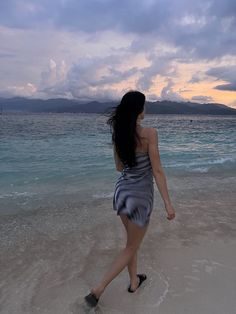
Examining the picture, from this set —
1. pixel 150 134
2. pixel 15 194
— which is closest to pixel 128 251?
pixel 150 134

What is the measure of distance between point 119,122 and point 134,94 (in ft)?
0.93

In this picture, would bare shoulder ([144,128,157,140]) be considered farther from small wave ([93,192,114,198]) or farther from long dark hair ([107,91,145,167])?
small wave ([93,192,114,198])

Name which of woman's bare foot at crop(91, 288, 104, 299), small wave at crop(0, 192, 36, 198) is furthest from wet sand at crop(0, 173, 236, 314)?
small wave at crop(0, 192, 36, 198)

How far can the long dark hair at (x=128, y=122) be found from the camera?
3.32 m

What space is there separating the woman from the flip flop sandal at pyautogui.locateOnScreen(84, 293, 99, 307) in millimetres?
300

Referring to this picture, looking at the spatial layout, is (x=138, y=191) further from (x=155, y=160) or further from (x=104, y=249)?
(x=104, y=249)

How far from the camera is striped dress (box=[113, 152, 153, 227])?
3455mm

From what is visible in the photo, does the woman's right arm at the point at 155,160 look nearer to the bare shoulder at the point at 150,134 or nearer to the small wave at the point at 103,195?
the bare shoulder at the point at 150,134

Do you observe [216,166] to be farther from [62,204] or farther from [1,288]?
[1,288]

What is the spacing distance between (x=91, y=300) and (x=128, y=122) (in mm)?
1833

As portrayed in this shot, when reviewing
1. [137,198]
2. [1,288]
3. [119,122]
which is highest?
[119,122]

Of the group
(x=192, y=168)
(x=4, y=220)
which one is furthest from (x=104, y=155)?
(x=4, y=220)

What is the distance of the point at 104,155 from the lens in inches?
722

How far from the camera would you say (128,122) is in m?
3.35
